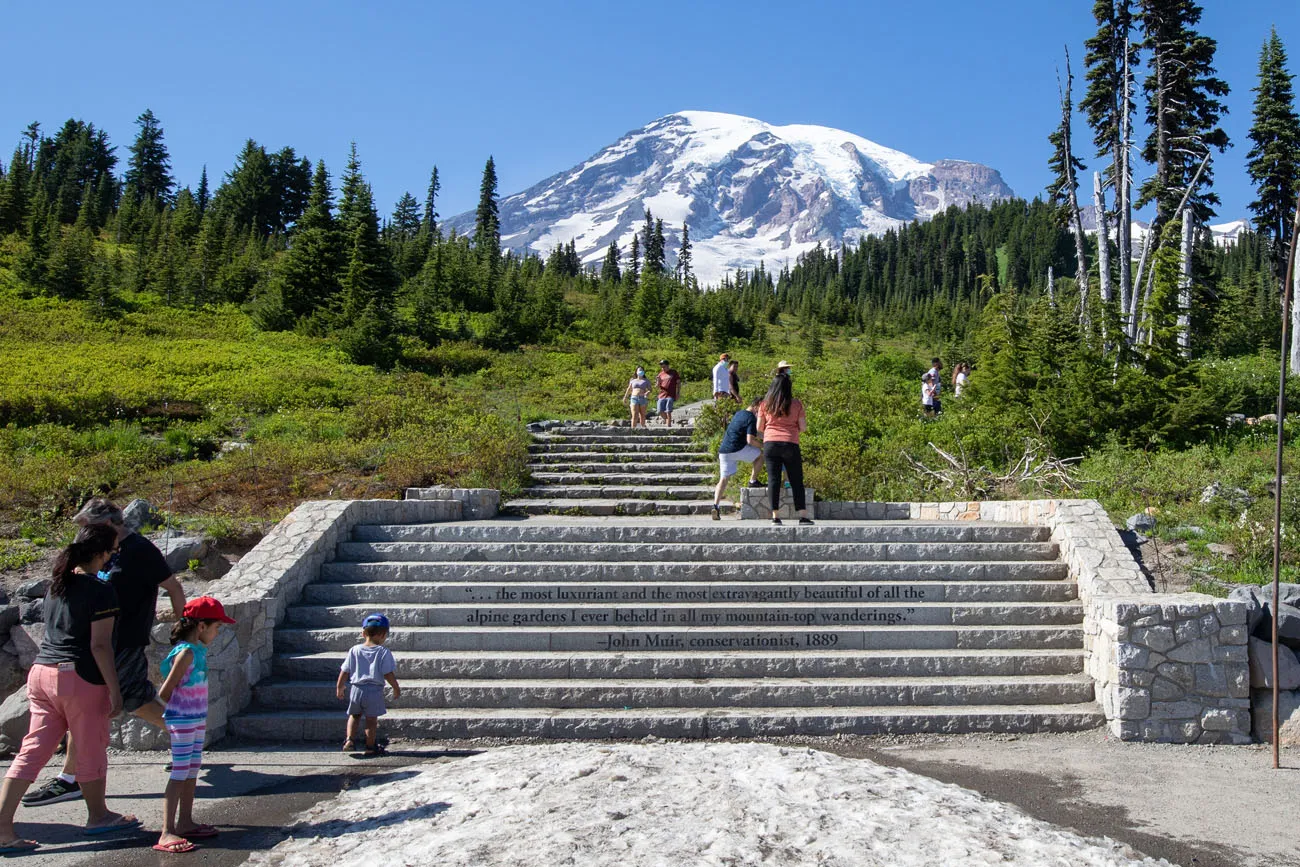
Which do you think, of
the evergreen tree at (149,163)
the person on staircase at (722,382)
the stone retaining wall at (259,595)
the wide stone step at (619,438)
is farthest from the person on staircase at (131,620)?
the evergreen tree at (149,163)

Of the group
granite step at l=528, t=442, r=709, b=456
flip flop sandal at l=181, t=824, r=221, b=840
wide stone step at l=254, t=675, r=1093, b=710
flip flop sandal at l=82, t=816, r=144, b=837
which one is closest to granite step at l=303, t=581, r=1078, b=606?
wide stone step at l=254, t=675, r=1093, b=710

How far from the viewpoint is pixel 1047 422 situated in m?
15.9

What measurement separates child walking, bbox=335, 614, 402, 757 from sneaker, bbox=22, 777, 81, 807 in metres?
1.63

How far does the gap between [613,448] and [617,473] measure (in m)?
1.32

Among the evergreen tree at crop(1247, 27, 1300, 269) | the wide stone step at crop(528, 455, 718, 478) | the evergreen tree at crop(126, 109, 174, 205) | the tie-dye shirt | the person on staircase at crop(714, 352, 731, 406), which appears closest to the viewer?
the tie-dye shirt

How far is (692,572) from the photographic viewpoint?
861cm

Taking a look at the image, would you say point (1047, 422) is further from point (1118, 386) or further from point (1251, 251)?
point (1251, 251)

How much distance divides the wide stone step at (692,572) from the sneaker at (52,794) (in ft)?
10.5

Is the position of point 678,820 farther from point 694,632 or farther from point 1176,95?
point 1176,95

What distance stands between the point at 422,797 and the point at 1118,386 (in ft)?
48.9

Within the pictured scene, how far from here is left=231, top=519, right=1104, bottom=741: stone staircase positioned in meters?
6.81

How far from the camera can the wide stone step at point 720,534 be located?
917 centimetres

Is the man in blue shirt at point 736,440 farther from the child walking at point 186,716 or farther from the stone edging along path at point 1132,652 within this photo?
the child walking at point 186,716

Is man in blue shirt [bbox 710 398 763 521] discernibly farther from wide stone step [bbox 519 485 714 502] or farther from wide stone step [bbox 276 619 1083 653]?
wide stone step [bbox 276 619 1083 653]
